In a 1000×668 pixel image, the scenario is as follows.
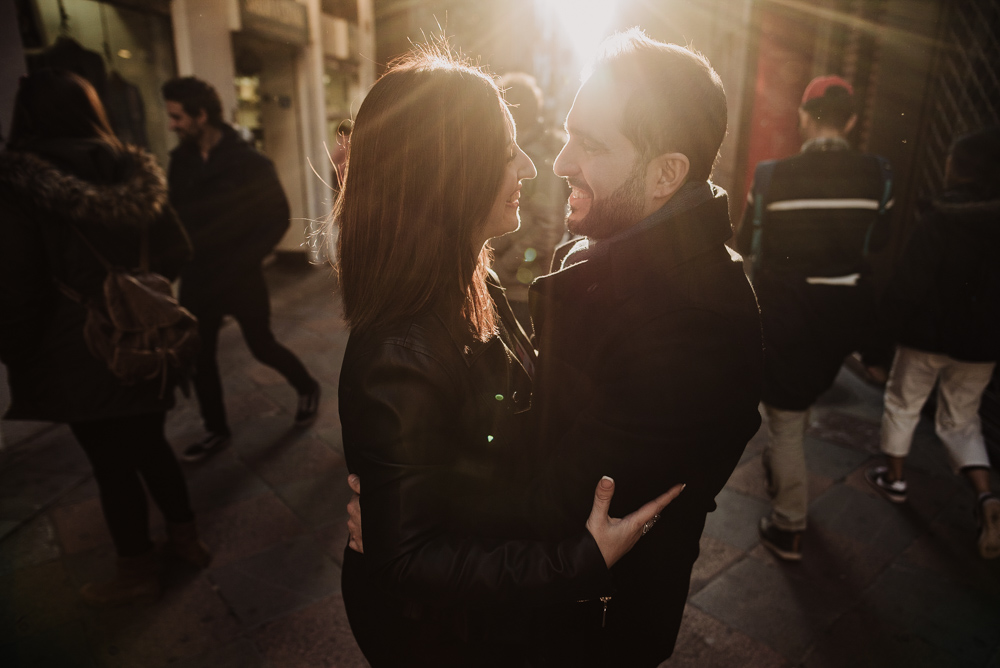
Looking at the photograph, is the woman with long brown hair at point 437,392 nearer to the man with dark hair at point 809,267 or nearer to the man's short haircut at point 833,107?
the man with dark hair at point 809,267

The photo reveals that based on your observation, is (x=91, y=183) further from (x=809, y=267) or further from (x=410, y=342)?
(x=809, y=267)

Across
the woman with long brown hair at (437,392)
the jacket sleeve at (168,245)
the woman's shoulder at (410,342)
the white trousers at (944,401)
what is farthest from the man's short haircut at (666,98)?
the white trousers at (944,401)

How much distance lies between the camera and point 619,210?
1.36 metres

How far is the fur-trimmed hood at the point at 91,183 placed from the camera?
2.25 meters

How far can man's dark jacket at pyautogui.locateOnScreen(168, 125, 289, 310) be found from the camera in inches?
155

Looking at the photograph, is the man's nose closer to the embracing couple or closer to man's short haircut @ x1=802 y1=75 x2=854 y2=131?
the embracing couple

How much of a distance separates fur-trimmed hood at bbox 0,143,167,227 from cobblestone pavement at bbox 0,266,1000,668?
1717 millimetres

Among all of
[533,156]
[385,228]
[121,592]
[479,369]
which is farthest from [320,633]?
[533,156]

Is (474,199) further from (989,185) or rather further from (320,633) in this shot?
(989,185)

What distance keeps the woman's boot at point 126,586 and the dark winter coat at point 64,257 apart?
72 centimetres

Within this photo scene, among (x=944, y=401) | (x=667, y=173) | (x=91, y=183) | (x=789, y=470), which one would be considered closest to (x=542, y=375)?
(x=667, y=173)

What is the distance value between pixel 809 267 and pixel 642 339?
2.26 meters

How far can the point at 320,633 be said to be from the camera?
2588mm

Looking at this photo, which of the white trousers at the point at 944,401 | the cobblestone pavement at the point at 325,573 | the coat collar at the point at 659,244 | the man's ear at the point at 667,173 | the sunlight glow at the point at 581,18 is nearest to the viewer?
the coat collar at the point at 659,244
